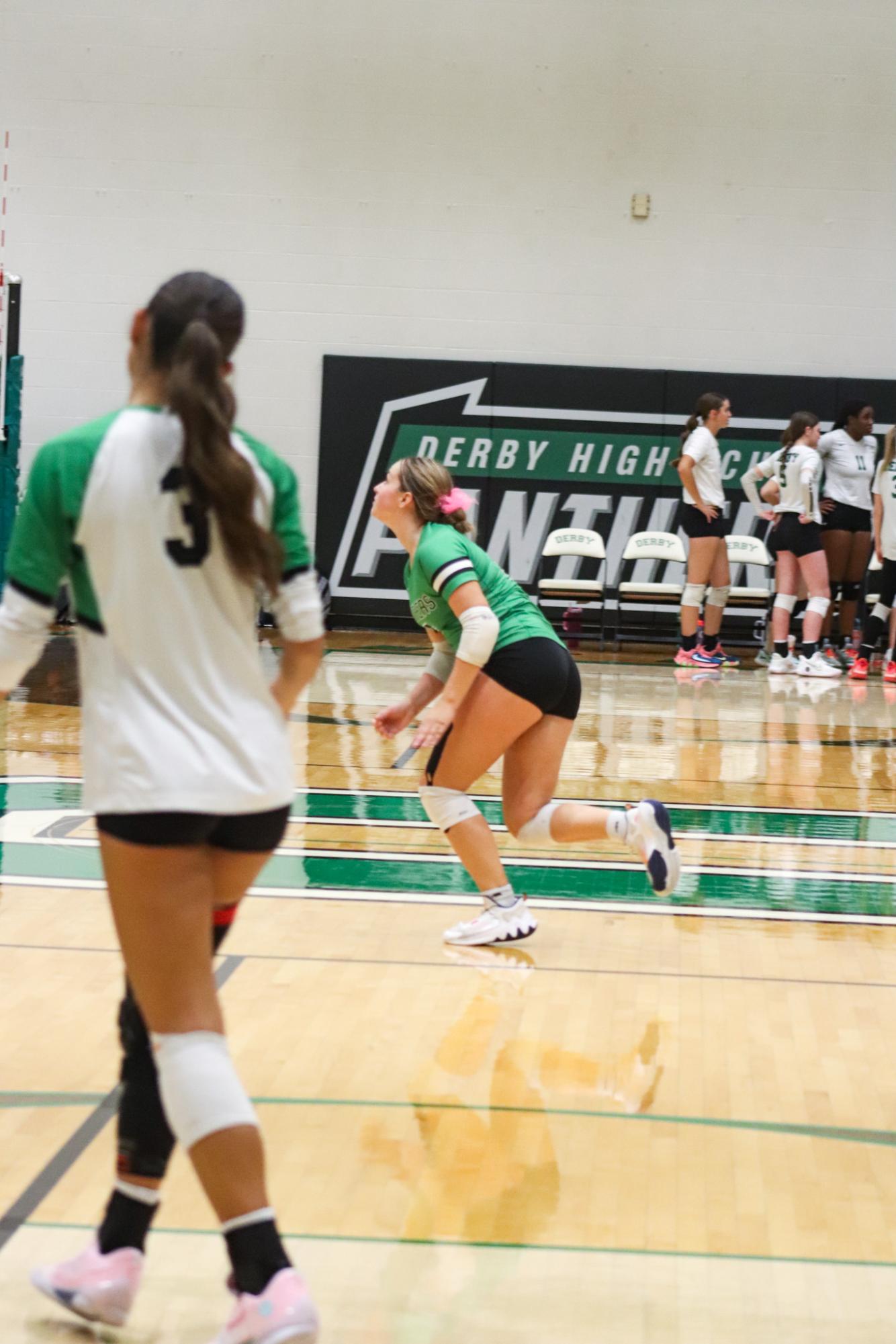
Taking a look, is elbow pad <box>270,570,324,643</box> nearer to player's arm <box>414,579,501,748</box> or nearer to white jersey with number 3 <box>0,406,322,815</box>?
white jersey with number 3 <box>0,406,322,815</box>

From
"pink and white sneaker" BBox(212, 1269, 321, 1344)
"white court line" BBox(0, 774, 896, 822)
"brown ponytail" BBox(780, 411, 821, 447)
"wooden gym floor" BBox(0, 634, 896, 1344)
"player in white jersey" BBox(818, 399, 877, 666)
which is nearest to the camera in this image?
"pink and white sneaker" BBox(212, 1269, 321, 1344)

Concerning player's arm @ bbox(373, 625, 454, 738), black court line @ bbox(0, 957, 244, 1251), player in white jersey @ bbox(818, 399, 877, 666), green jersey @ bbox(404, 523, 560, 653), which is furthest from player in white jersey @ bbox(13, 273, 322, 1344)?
player in white jersey @ bbox(818, 399, 877, 666)

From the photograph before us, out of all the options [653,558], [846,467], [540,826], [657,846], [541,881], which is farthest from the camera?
[653,558]

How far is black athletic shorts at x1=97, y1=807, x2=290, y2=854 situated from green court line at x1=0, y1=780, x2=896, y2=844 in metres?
3.57

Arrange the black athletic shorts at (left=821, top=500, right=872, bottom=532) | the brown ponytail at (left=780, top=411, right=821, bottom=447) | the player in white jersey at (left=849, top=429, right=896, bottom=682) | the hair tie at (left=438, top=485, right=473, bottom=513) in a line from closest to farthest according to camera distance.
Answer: the hair tie at (left=438, top=485, right=473, bottom=513) < the player in white jersey at (left=849, top=429, right=896, bottom=682) < the brown ponytail at (left=780, top=411, right=821, bottom=447) < the black athletic shorts at (left=821, top=500, right=872, bottom=532)

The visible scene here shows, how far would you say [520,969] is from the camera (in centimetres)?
381

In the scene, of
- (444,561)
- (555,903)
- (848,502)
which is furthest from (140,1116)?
(848,502)

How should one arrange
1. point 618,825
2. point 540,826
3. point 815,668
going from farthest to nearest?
point 815,668 < point 540,826 < point 618,825

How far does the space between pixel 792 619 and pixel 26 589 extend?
11830mm

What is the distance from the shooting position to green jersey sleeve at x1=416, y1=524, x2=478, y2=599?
3.70 metres

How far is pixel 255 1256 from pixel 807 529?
9416 millimetres

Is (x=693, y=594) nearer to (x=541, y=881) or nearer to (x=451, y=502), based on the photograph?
(x=541, y=881)

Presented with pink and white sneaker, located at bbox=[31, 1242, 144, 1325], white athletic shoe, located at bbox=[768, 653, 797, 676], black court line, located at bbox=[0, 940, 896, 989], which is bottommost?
white athletic shoe, located at bbox=[768, 653, 797, 676]

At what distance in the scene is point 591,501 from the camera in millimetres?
13117
